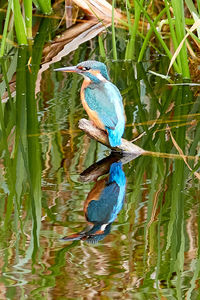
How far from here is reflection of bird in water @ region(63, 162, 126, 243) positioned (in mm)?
3379

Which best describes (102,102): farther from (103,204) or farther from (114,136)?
(103,204)

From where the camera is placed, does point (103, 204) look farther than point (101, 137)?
No

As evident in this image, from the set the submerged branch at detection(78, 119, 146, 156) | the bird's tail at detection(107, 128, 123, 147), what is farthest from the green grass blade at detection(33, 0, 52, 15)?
the bird's tail at detection(107, 128, 123, 147)

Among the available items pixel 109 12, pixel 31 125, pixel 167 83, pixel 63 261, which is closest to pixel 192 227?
pixel 63 261

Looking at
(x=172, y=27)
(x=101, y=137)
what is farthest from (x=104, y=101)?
(x=172, y=27)

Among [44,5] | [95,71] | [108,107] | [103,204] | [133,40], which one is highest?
[44,5]

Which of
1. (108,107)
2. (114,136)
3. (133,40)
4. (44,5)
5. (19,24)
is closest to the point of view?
(114,136)

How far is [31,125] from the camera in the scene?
4.77m

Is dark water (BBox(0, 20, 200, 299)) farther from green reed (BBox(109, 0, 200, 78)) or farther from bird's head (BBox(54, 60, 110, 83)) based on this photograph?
bird's head (BBox(54, 60, 110, 83))

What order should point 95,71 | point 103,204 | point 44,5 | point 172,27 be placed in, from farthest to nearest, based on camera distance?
point 44,5 < point 172,27 < point 95,71 < point 103,204

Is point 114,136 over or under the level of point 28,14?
under

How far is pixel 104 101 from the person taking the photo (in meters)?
4.27

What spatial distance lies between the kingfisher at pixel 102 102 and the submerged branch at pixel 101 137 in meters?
0.03

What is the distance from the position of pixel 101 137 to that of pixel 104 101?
0.19 m
